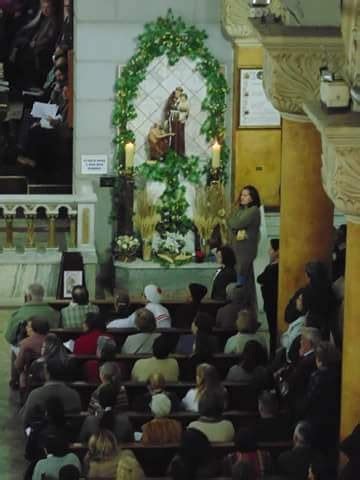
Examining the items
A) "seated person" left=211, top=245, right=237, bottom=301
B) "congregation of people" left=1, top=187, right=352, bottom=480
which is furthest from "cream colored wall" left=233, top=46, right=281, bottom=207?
"congregation of people" left=1, top=187, right=352, bottom=480

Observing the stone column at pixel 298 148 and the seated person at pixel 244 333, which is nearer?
the seated person at pixel 244 333

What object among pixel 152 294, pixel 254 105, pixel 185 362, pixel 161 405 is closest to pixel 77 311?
pixel 152 294

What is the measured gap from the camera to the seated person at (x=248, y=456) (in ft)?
40.6

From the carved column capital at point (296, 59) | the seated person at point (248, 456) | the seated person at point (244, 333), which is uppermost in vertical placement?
the carved column capital at point (296, 59)

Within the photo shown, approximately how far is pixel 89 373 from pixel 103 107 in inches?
215

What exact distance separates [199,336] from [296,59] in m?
2.49

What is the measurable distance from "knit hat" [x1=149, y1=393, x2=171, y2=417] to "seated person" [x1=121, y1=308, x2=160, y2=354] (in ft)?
5.11

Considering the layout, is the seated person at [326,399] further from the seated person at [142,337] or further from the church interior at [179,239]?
the seated person at [142,337]

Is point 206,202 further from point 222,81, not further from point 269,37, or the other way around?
point 269,37

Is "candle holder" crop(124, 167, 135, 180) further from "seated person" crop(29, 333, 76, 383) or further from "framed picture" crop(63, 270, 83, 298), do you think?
"seated person" crop(29, 333, 76, 383)

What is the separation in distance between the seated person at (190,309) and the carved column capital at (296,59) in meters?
1.74

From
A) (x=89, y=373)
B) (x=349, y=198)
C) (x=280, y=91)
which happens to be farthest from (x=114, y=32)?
(x=349, y=198)

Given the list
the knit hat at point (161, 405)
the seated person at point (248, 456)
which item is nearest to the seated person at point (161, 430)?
the knit hat at point (161, 405)

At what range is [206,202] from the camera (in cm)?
1984
